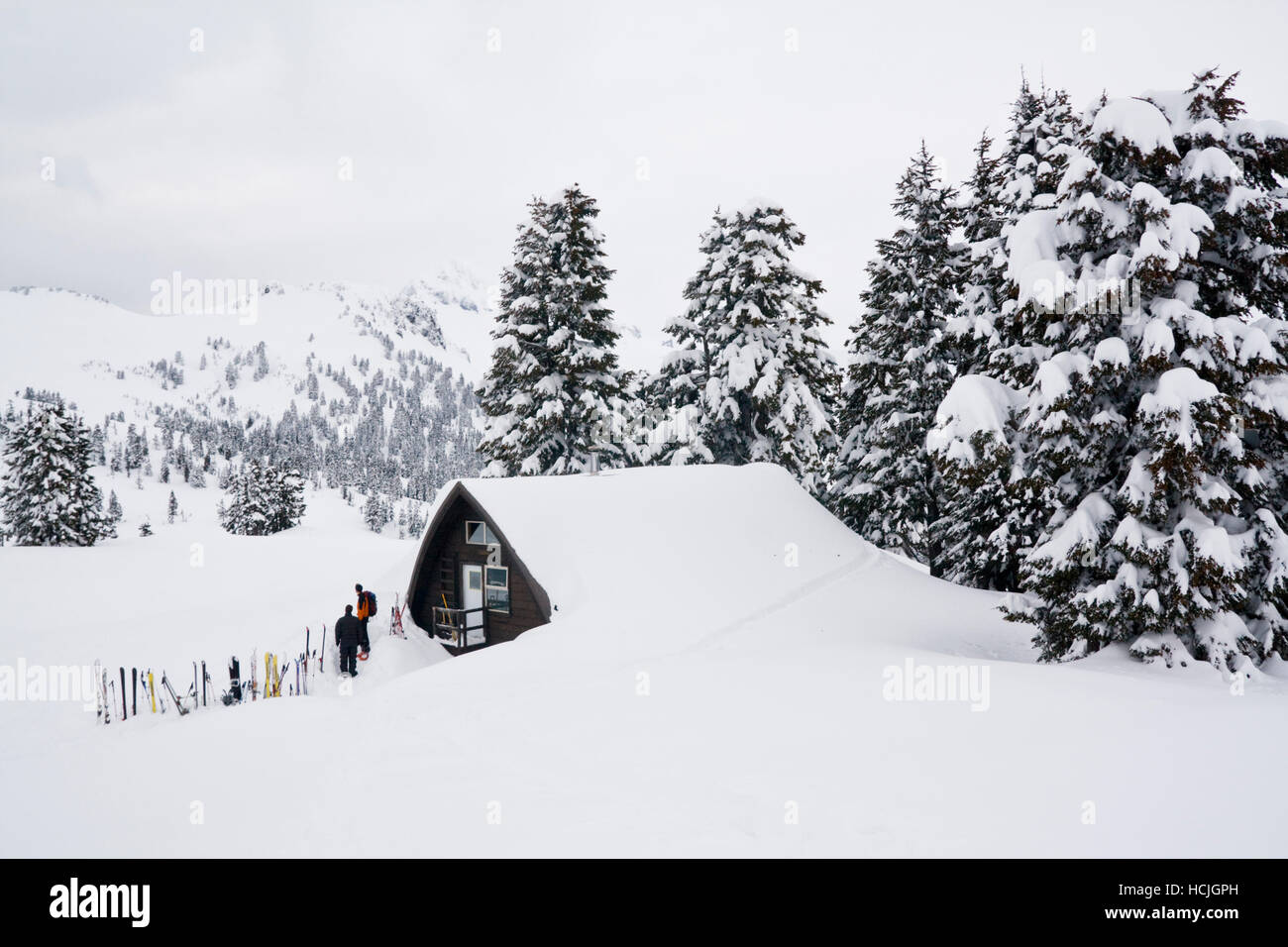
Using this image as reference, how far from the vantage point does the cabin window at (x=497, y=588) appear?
61.8ft

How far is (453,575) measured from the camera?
65.0 ft

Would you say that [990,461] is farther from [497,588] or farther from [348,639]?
[348,639]

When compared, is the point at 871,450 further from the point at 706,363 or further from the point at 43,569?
the point at 43,569

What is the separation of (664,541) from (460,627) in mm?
6228

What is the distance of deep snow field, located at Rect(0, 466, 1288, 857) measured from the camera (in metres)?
5.94

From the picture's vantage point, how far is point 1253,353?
9602 millimetres

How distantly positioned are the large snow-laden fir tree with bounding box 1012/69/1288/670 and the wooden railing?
46.0 ft

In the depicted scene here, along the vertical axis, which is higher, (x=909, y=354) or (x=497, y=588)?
(x=909, y=354)

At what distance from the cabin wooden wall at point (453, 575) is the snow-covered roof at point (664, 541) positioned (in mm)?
599

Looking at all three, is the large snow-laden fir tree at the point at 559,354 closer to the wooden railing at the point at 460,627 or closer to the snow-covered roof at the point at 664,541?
the snow-covered roof at the point at 664,541

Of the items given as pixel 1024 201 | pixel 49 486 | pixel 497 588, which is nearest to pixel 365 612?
pixel 497 588

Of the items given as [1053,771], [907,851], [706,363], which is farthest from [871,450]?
[907,851]

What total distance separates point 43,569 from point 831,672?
3816cm

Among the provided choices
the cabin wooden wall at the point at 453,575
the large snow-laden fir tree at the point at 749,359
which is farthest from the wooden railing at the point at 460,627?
the large snow-laden fir tree at the point at 749,359
